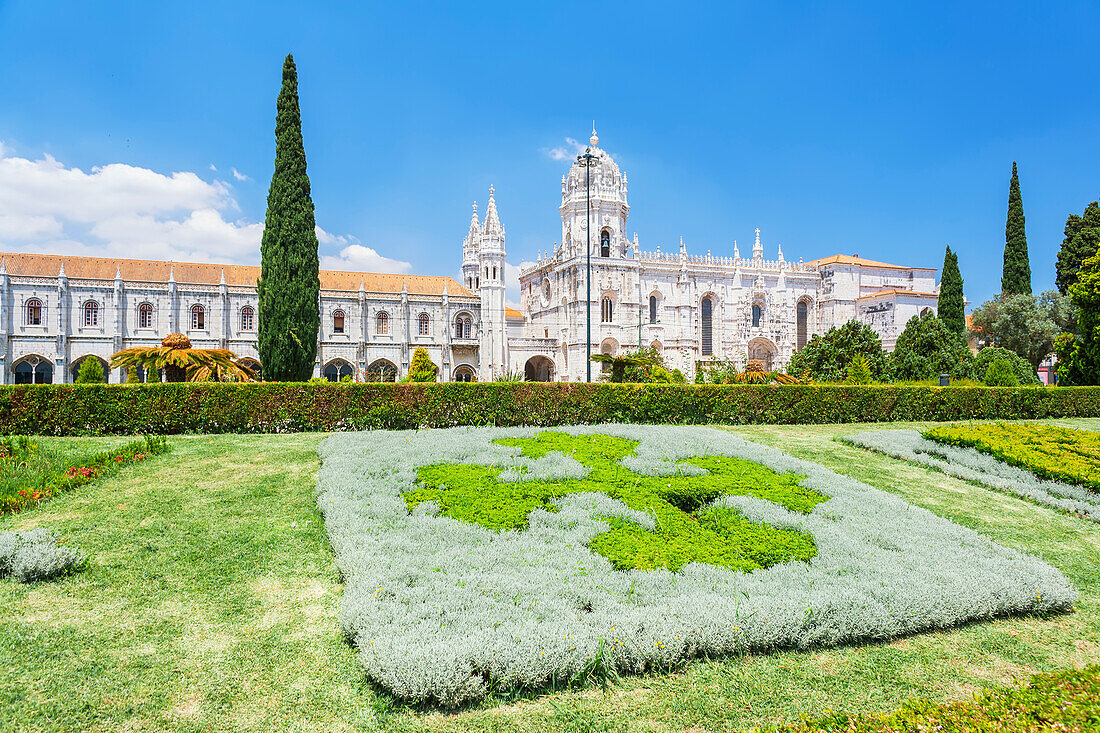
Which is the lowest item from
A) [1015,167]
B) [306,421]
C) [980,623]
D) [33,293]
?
[980,623]


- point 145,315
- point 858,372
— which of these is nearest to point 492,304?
point 145,315

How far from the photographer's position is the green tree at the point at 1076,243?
39688 mm

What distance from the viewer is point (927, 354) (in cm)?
2770

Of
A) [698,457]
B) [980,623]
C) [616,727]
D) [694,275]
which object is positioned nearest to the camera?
→ [616,727]

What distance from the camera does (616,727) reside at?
3443 millimetres

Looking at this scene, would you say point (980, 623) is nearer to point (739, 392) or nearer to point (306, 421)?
point (739, 392)

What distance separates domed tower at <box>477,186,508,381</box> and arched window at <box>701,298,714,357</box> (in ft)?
57.6

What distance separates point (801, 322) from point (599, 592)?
55.0m

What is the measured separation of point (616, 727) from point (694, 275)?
4846 cm

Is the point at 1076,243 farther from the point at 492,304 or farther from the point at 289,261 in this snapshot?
the point at 289,261

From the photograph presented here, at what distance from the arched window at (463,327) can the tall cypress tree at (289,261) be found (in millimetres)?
25872

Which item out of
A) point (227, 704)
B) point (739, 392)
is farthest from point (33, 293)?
point (227, 704)

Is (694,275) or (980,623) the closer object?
(980,623)

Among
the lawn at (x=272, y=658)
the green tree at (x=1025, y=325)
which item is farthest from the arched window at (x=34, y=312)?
the green tree at (x=1025, y=325)
